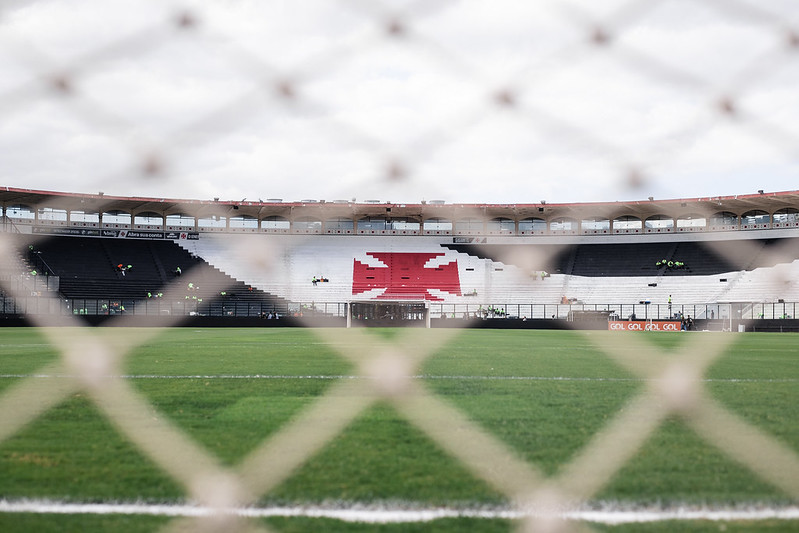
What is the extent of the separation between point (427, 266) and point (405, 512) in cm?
3641

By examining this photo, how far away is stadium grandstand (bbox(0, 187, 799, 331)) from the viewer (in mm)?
28781

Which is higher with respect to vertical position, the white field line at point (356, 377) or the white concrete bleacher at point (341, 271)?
the white concrete bleacher at point (341, 271)

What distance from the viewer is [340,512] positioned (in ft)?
6.81

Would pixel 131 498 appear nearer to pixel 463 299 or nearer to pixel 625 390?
pixel 625 390

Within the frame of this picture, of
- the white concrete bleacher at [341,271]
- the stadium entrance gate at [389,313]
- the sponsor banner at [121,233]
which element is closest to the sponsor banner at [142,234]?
the sponsor banner at [121,233]

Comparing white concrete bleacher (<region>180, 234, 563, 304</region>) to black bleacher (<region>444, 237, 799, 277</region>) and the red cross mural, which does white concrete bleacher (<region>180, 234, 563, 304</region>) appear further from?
black bleacher (<region>444, 237, 799, 277</region>)

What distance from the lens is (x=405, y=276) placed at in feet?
123

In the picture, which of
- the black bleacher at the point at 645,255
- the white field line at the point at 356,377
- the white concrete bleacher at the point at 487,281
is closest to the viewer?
the white field line at the point at 356,377

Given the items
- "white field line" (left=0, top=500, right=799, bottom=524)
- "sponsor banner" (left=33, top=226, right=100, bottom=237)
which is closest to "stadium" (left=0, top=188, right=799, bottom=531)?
"white field line" (left=0, top=500, right=799, bottom=524)

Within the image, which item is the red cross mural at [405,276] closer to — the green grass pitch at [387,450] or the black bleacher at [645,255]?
the black bleacher at [645,255]

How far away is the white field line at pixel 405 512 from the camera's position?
6.64ft

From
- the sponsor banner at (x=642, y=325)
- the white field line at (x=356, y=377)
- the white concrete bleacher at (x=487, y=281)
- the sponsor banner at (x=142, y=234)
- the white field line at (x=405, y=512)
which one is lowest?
the sponsor banner at (x=642, y=325)

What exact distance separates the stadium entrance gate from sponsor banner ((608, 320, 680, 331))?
8.84 metres

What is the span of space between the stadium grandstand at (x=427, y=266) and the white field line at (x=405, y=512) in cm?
2528
